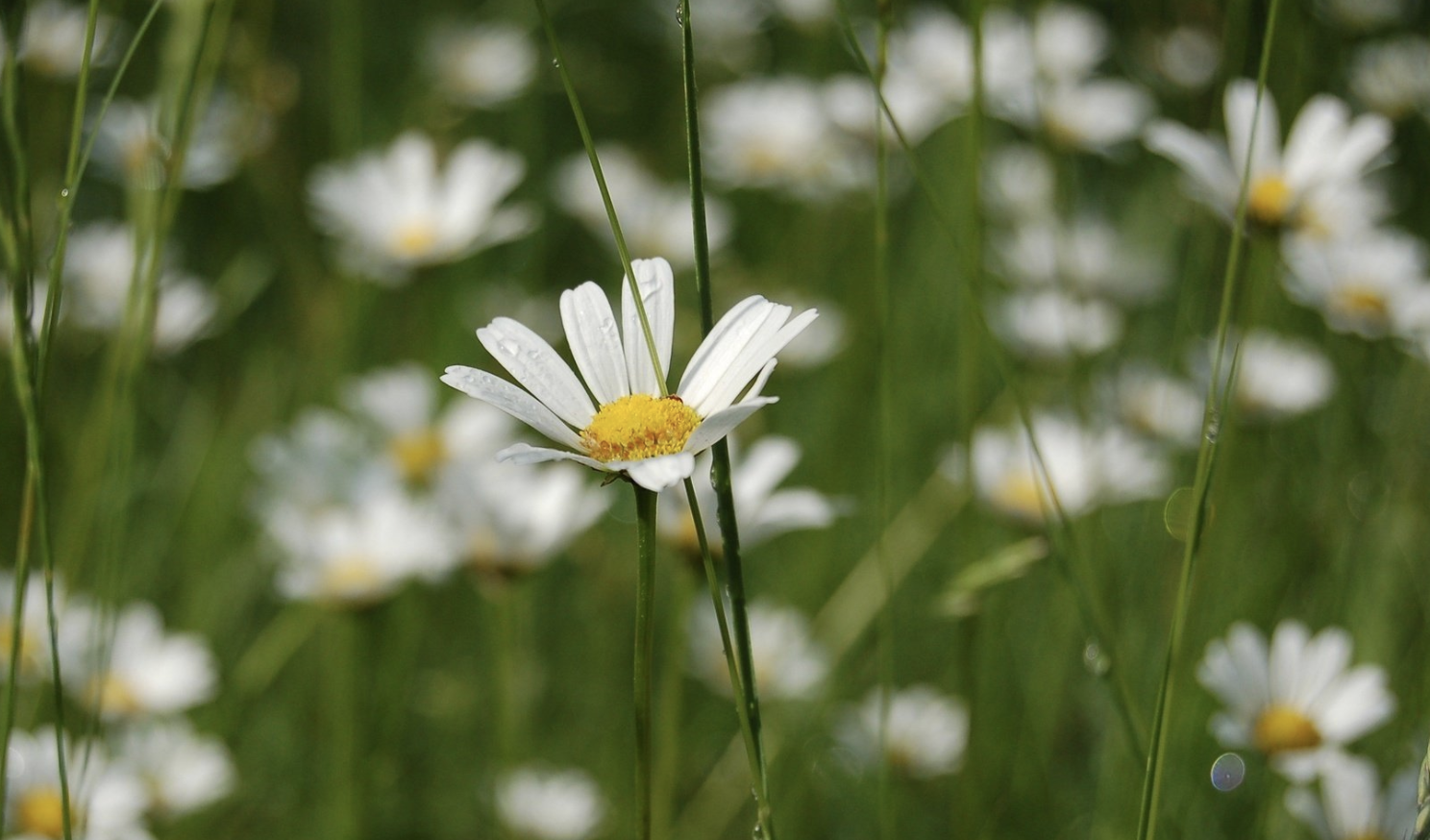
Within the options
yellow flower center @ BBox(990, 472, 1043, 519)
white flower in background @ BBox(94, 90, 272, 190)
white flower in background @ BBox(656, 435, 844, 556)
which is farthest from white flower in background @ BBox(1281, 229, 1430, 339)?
white flower in background @ BBox(94, 90, 272, 190)

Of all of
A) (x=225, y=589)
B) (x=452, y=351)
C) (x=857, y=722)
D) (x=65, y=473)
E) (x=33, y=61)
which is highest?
(x=33, y=61)

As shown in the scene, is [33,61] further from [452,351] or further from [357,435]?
[357,435]

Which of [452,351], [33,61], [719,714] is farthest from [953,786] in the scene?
[33,61]

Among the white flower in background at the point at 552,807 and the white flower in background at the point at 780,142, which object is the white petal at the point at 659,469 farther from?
the white flower in background at the point at 780,142

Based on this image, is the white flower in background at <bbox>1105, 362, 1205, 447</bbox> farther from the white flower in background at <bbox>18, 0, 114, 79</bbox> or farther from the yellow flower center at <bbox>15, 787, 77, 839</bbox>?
the white flower in background at <bbox>18, 0, 114, 79</bbox>

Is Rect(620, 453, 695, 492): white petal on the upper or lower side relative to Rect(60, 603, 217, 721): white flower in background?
lower

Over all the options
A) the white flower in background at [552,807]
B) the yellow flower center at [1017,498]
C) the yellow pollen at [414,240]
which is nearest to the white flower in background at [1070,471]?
the yellow flower center at [1017,498]
